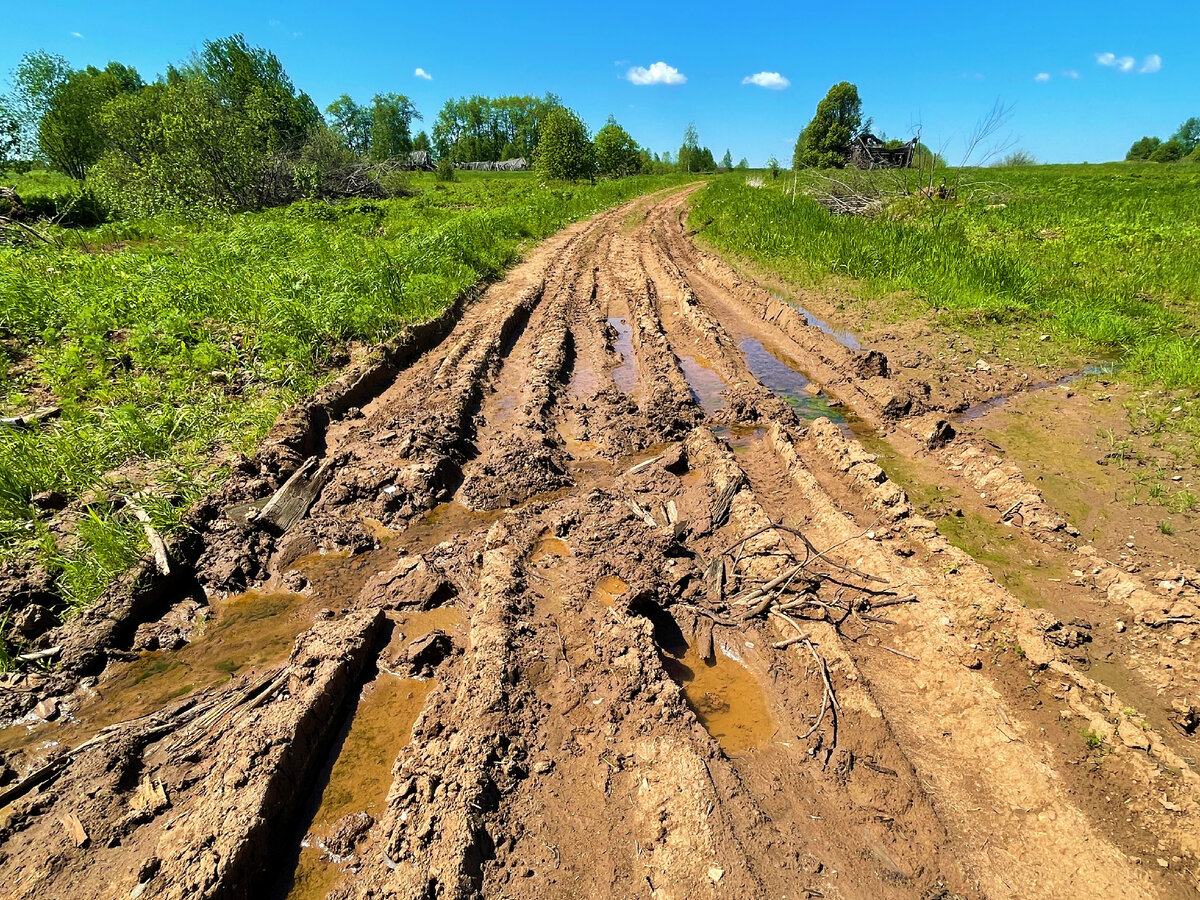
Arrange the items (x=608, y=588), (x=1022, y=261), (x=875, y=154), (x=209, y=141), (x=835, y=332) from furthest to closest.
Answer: (x=875, y=154), (x=209, y=141), (x=1022, y=261), (x=835, y=332), (x=608, y=588)

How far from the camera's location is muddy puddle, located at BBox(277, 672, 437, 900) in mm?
2574

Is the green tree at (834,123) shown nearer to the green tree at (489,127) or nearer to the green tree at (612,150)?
the green tree at (612,150)

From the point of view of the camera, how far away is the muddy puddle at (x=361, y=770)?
257cm

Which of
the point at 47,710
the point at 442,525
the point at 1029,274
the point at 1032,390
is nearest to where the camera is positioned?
the point at 47,710

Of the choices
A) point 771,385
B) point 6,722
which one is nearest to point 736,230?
point 771,385

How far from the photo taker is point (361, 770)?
10.0 feet

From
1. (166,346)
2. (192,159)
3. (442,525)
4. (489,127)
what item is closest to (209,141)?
(192,159)

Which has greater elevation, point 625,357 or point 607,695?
point 625,357

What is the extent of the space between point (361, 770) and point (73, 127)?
45.2 m

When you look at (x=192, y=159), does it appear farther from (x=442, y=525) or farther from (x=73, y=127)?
(x=73, y=127)

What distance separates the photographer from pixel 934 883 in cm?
249

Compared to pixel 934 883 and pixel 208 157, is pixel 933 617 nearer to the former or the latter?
pixel 934 883

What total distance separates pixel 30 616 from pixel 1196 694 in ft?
25.1

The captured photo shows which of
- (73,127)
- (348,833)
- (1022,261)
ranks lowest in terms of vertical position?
(348,833)
